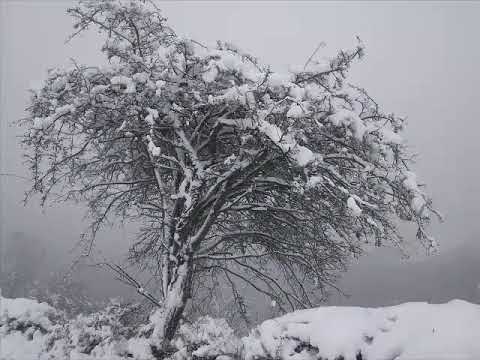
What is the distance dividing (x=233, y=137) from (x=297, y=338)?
12.3ft

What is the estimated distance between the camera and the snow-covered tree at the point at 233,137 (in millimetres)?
4520

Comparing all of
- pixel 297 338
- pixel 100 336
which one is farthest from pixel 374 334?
pixel 100 336

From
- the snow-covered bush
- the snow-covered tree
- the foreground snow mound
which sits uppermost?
the snow-covered tree

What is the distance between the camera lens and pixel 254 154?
4.86m

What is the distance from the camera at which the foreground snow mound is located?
2.50 m

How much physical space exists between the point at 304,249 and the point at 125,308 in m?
3.18

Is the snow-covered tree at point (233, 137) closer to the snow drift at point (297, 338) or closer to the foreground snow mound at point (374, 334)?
the snow drift at point (297, 338)

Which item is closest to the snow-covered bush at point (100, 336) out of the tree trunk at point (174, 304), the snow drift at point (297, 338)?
the snow drift at point (297, 338)

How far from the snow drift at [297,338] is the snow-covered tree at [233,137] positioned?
26.8 inches

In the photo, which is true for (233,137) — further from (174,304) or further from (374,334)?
(374,334)

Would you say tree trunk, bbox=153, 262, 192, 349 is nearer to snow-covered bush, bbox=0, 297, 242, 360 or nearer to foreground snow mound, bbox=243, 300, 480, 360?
snow-covered bush, bbox=0, 297, 242, 360

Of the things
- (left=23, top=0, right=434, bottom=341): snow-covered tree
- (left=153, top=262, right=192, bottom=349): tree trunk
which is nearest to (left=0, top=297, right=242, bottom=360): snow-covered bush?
(left=153, top=262, right=192, bottom=349): tree trunk

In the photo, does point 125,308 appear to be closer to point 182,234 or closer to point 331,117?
point 182,234

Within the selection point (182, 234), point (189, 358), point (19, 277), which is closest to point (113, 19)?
point (182, 234)
